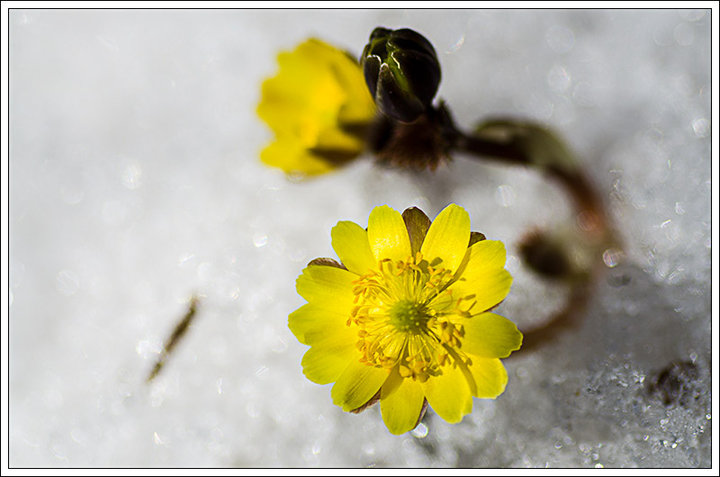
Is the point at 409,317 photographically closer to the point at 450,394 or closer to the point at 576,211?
the point at 450,394

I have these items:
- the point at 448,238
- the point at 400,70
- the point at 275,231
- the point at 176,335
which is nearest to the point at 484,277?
the point at 448,238

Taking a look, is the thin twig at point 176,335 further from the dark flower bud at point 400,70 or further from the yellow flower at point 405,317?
the dark flower bud at point 400,70

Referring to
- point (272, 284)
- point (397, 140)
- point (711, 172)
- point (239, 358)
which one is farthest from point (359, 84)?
point (711, 172)

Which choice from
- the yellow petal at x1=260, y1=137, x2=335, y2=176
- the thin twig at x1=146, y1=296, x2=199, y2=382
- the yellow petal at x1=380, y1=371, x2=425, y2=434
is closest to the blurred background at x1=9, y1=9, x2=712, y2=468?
the thin twig at x1=146, y1=296, x2=199, y2=382

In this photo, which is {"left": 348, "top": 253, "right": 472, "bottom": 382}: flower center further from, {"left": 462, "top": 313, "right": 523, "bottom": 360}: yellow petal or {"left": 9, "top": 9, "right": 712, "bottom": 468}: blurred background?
{"left": 9, "top": 9, "right": 712, "bottom": 468}: blurred background

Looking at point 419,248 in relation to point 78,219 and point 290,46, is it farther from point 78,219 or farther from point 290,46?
point 78,219
